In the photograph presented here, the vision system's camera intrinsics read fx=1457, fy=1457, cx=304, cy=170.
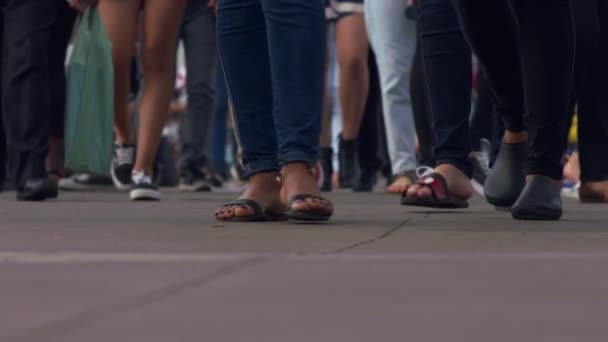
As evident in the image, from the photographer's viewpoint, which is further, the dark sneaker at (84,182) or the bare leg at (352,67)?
the dark sneaker at (84,182)

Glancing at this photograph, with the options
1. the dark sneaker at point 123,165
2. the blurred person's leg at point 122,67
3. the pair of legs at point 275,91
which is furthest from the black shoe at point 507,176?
the dark sneaker at point 123,165

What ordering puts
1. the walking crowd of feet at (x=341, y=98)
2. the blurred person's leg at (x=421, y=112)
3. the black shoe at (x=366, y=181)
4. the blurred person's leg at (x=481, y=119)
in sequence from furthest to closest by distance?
1. the black shoe at (x=366, y=181)
2. the blurred person's leg at (x=481, y=119)
3. the blurred person's leg at (x=421, y=112)
4. the walking crowd of feet at (x=341, y=98)

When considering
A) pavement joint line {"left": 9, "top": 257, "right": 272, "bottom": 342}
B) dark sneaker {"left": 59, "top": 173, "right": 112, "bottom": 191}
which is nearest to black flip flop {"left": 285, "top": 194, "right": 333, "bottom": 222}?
pavement joint line {"left": 9, "top": 257, "right": 272, "bottom": 342}

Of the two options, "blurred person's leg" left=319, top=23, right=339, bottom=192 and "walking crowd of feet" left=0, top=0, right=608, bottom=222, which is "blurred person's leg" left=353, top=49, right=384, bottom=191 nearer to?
"walking crowd of feet" left=0, top=0, right=608, bottom=222

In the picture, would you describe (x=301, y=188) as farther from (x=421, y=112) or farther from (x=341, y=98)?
(x=341, y=98)

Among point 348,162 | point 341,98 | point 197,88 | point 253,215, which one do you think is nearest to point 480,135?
point 341,98

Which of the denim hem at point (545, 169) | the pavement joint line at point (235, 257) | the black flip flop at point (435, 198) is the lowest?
the black flip flop at point (435, 198)

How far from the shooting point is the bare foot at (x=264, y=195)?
4.35 metres

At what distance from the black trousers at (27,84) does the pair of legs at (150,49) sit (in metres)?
0.47

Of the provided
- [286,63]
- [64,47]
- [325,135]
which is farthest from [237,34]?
[325,135]

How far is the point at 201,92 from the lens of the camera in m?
8.28

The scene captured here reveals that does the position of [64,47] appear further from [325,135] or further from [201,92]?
[325,135]

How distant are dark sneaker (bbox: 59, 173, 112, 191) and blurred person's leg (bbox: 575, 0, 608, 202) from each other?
3.38 m

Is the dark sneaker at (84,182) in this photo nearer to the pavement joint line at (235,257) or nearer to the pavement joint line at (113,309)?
the pavement joint line at (235,257)
